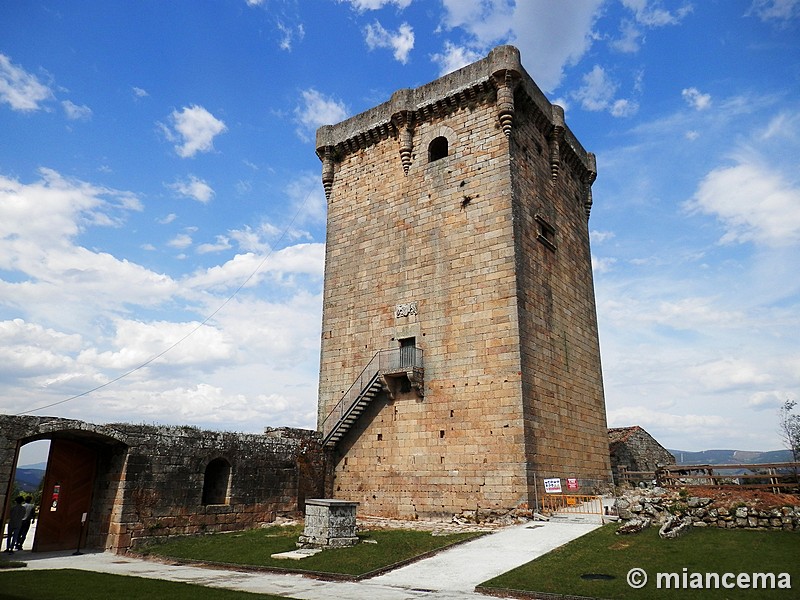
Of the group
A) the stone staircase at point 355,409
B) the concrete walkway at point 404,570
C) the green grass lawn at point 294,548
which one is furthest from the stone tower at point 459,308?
the green grass lawn at point 294,548

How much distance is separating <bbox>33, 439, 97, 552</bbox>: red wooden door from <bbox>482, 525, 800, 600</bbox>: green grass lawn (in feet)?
34.8

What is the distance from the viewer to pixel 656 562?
9.09 m

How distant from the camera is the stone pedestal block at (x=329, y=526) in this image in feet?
39.4

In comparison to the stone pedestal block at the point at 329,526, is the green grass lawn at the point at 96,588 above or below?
below

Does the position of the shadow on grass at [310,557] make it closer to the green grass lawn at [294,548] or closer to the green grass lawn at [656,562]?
the green grass lawn at [294,548]

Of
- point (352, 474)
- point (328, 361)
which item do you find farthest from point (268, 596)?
point (328, 361)

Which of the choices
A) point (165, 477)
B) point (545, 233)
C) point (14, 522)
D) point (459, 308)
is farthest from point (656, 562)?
point (14, 522)

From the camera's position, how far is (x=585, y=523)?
13.3 metres

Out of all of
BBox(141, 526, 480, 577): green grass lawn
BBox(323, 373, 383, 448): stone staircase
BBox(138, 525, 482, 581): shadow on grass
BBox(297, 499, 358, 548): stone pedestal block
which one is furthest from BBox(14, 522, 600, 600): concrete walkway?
BBox(323, 373, 383, 448): stone staircase

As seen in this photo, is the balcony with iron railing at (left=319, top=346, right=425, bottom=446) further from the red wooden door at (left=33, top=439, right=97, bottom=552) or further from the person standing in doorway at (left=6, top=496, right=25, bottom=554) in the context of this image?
the person standing in doorway at (left=6, top=496, right=25, bottom=554)

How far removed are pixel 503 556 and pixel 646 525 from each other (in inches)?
123

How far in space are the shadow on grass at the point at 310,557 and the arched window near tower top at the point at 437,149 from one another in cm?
1189

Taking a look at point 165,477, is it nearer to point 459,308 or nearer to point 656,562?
point 459,308

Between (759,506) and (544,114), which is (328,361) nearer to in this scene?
(544,114)
